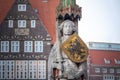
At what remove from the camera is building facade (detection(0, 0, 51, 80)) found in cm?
1762

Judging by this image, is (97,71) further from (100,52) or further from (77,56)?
(77,56)

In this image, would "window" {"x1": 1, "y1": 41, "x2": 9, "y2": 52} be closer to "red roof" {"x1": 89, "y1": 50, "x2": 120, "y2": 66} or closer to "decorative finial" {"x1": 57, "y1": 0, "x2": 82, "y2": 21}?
"red roof" {"x1": 89, "y1": 50, "x2": 120, "y2": 66}

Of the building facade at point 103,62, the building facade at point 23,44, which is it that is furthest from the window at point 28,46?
the building facade at point 103,62

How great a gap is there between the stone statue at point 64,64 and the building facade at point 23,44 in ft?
36.1

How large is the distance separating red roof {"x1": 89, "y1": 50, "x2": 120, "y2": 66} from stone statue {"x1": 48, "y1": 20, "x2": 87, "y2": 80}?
2058cm

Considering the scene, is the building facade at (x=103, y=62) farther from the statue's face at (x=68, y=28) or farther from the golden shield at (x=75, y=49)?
the golden shield at (x=75, y=49)

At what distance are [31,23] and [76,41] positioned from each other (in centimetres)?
1171

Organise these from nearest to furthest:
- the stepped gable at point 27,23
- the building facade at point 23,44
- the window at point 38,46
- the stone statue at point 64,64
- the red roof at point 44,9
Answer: the stone statue at point 64,64 < the building facade at point 23,44 < the window at point 38,46 < the stepped gable at point 27,23 < the red roof at point 44,9

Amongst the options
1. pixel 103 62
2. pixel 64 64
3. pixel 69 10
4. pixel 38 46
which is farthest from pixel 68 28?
pixel 103 62

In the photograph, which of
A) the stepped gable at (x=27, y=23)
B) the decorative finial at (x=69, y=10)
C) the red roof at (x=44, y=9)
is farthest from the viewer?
the red roof at (x=44, y=9)

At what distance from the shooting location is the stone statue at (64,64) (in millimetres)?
6277

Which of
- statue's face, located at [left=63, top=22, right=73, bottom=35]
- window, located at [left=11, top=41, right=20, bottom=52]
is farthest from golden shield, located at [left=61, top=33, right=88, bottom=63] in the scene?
window, located at [left=11, top=41, right=20, bottom=52]

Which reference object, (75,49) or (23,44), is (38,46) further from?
(75,49)

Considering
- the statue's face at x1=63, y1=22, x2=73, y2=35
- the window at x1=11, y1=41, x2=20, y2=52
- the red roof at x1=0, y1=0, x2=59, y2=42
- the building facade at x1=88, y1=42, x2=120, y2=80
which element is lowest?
the building facade at x1=88, y1=42, x2=120, y2=80
